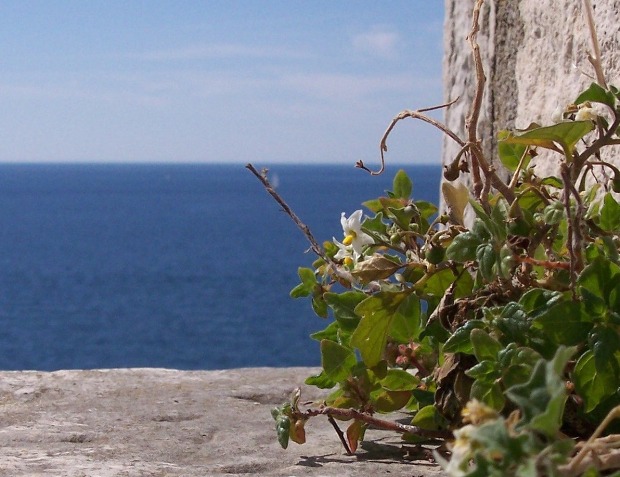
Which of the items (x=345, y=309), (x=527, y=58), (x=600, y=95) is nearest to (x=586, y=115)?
(x=600, y=95)

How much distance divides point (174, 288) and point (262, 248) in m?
15.6

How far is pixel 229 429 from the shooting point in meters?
1.92

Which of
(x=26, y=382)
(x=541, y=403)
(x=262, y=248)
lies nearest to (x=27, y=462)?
(x=26, y=382)

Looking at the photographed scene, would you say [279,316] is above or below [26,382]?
below

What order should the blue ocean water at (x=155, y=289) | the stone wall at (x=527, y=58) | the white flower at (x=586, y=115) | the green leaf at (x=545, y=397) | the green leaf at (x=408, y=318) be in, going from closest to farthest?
the green leaf at (x=545, y=397) → the white flower at (x=586, y=115) → the green leaf at (x=408, y=318) → the stone wall at (x=527, y=58) → the blue ocean water at (x=155, y=289)

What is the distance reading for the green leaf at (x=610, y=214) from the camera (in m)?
1.38

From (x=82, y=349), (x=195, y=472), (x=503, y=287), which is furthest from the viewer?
(x=82, y=349)

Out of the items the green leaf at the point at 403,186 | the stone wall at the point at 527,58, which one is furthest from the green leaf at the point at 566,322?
the stone wall at the point at 527,58

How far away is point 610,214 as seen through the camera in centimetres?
138

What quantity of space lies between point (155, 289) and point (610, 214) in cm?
4690

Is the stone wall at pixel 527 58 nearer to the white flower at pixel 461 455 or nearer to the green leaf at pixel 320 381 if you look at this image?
the green leaf at pixel 320 381

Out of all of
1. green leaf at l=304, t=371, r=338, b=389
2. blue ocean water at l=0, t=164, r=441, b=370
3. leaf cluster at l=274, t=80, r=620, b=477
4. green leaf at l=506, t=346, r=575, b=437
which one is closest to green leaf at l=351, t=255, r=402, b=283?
leaf cluster at l=274, t=80, r=620, b=477

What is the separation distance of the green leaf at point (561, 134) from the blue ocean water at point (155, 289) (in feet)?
36.9

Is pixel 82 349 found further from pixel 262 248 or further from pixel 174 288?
pixel 262 248
